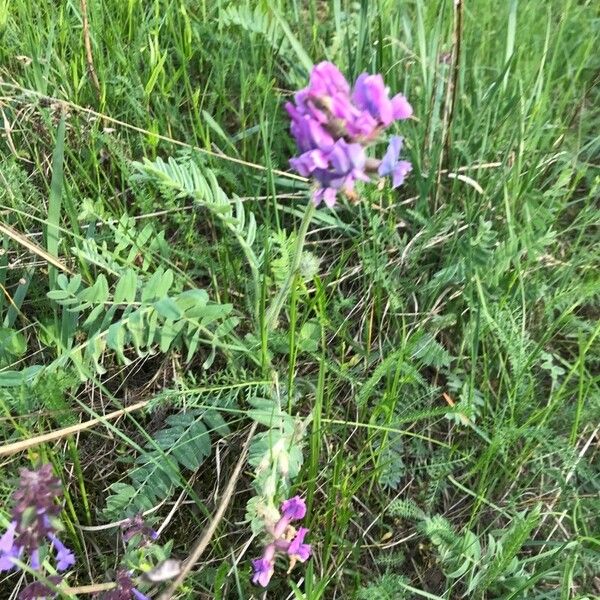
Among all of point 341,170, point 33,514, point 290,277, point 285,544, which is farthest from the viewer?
point 290,277

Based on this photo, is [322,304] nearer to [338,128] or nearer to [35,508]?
[338,128]

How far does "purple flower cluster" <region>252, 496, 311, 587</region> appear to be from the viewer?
135 cm

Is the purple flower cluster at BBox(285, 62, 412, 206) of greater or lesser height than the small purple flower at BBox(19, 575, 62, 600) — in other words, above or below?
above

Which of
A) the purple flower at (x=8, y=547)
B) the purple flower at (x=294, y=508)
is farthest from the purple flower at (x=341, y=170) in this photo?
the purple flower at (x=8, y=547)

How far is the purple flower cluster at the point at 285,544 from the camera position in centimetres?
135

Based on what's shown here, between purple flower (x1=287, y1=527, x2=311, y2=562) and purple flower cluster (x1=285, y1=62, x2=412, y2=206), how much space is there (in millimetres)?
621

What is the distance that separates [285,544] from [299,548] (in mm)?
49

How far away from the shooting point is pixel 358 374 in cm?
170

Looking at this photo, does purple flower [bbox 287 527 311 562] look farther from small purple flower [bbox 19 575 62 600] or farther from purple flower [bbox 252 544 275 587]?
small purple flower [bbox 19 575 62 600]

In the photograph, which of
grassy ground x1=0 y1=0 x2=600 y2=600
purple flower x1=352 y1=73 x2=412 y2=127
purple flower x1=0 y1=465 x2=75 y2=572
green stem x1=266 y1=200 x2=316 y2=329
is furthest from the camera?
grassy ground x1=0 y1=0 x2=600 y2=600

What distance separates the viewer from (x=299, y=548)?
139cm

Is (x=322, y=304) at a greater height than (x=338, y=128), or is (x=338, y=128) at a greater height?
(x=338, y=128)

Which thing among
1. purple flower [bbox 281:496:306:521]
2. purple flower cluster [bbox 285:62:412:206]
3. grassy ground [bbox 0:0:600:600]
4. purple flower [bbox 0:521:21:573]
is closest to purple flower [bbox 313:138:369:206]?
purple flower cluster [bbox 285:62:412:206]

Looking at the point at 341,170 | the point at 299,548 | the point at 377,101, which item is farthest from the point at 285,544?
the point at 377,101
